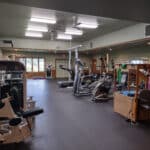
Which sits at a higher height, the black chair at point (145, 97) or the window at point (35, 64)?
the window at point (35, 64)

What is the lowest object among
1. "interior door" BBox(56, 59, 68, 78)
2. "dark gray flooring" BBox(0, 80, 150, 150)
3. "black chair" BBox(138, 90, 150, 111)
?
"dark gray flooring" BBox(0, 80, 150, 150)

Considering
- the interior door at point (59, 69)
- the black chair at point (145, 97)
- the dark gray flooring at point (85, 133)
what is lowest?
the dark gray flooring at point (85, 133)

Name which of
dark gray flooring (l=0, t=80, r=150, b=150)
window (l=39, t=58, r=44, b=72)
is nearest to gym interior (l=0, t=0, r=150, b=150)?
dark gray flooring (l=0, t=80, r=150, b=150)

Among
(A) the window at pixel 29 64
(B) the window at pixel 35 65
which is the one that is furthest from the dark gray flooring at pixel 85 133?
(B) the window at pixel 35 65

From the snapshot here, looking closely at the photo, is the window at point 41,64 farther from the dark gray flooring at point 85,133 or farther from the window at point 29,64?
the dark gray flooring at point 85,133

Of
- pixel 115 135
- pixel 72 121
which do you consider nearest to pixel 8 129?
pixel 72 121

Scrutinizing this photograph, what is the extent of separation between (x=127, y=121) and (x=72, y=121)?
133 centimetres

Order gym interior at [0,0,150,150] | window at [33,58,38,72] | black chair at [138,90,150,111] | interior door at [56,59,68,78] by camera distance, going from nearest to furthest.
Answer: gym interior at [0,0,150,150]
black chair at [138,90,150,111]
window at [33,58,38,72]
interior door at [56,59,68,78]

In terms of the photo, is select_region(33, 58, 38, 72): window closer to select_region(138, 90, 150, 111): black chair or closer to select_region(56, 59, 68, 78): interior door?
select_region(56, 59, 68, 78): interior door

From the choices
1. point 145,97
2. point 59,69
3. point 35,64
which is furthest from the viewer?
point 59,69

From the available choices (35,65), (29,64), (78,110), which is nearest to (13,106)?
(78,110)

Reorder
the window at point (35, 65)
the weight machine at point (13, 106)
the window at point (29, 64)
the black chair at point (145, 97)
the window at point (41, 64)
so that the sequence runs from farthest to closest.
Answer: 1. the window at point (41, 64)
2. the window at point (35, 65)
3. the window at point (29, 64)
4. the black chair at point (145, 97)
5. the weight machine at point (13, 106)

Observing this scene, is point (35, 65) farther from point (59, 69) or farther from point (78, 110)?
point (78, 110)

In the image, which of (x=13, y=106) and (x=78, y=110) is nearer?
(x=13, y=106)
